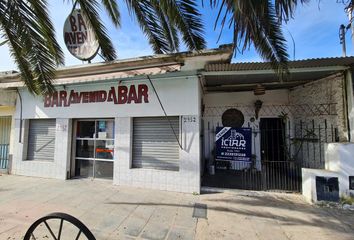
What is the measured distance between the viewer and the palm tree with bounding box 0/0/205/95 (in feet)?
13.2

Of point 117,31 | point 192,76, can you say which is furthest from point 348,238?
point 117,31

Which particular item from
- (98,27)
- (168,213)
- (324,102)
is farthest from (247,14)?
(324,102)

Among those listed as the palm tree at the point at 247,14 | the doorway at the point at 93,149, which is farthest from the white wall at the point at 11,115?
the palm tree at the point at 247,14

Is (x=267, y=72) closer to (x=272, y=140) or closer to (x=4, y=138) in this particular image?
(x=272, y=140)

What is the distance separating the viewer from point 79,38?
8414 mm

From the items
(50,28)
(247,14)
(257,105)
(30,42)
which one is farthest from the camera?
(257,105)

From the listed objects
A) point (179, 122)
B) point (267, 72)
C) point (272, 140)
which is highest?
point (267, 72)

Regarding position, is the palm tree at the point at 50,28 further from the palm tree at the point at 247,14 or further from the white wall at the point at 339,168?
the white wall at the point at 339,168

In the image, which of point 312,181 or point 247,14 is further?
point 312,181

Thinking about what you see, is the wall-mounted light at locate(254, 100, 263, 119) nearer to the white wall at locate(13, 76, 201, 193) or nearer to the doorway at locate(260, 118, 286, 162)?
the doorway at locate(260, 118, 286, 162)

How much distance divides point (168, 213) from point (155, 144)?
2720mm

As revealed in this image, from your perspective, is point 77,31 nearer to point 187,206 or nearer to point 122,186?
point 122,186

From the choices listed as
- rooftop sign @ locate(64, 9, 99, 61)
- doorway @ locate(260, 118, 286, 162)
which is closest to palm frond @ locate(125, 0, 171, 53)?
rooftop sign @ locate(64, 9, 99, 61)

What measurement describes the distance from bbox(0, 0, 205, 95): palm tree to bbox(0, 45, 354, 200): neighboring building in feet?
3.16
